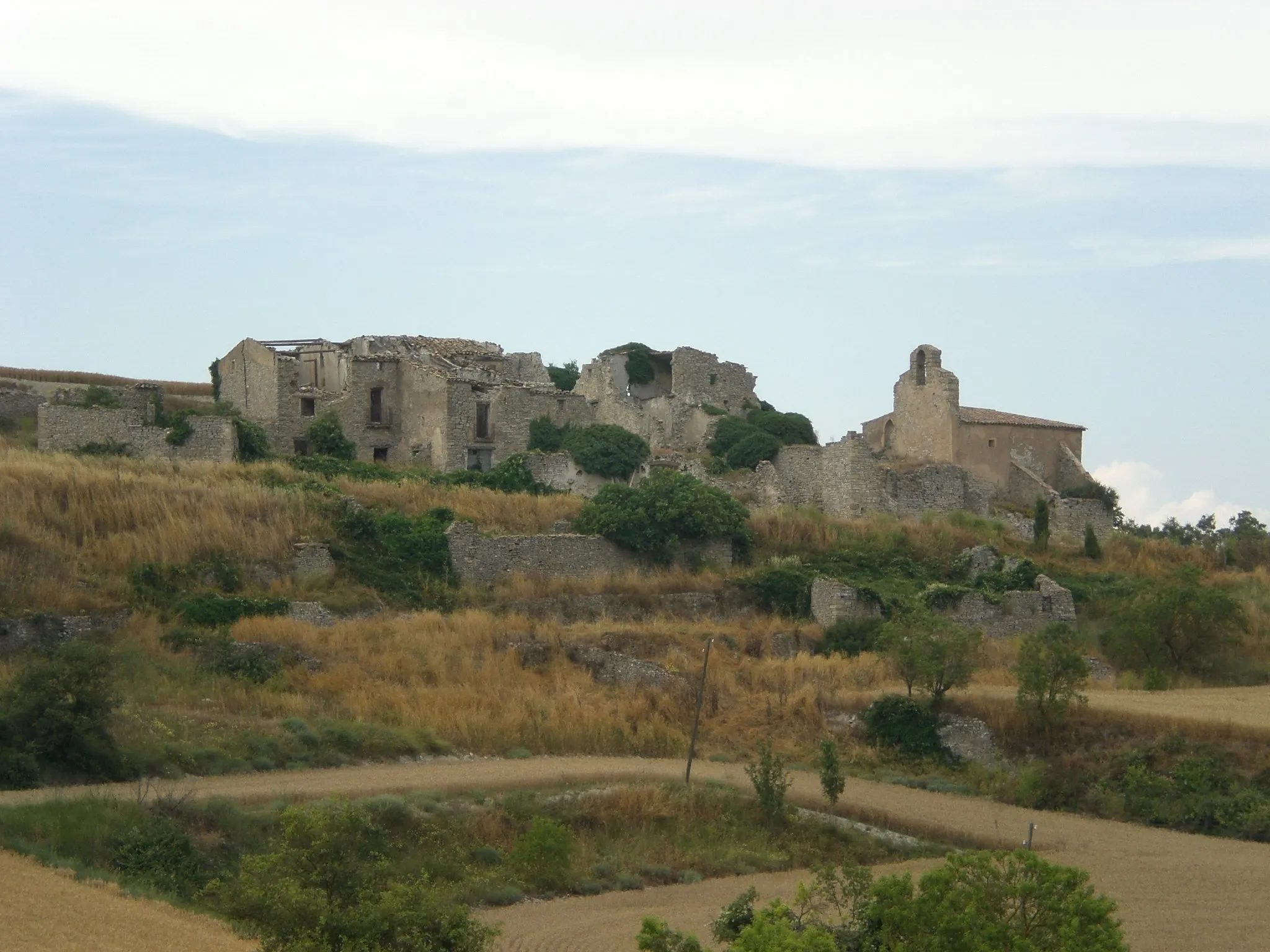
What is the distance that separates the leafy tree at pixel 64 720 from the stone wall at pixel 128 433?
16.8m

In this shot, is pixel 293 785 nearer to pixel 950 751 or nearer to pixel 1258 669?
pixel 950 751

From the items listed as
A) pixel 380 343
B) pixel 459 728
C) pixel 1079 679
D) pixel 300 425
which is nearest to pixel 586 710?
pixel 459 728

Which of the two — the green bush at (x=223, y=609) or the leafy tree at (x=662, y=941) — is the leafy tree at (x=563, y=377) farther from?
the leafy tree at (x=662, y=941)

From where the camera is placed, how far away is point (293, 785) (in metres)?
24.6

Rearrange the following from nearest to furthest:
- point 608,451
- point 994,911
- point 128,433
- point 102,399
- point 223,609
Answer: point 994,911 → point 223,609 → point 128,433 → point 102,399 → point 608,451

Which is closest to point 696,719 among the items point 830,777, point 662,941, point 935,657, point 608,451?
point 830,777

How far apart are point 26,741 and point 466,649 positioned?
9827 mm

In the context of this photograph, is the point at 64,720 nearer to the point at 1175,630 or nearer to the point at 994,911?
the point at 994,911

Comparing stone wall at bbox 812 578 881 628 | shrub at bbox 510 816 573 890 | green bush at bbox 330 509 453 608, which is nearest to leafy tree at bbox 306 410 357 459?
green bush at bbox 330 509 453 608

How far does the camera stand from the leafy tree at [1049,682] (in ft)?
100

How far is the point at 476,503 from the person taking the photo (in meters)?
39.8

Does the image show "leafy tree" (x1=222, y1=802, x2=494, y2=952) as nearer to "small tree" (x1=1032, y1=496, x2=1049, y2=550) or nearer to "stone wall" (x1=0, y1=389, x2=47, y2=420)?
"small tree" (x1=1032, y1=496, x2=1049, y2=550)

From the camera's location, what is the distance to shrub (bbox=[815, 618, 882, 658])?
36469mm

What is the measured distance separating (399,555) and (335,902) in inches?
816
